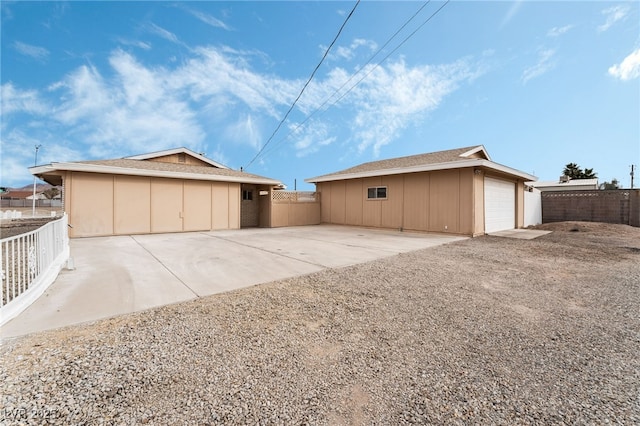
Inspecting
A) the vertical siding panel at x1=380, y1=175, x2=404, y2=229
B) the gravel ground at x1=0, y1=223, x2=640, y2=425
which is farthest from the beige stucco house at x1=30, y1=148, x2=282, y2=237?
the gravel ground at x1=0, y1=223, x2=640, y2=425

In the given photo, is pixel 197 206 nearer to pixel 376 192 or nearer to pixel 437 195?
pixel 376 192

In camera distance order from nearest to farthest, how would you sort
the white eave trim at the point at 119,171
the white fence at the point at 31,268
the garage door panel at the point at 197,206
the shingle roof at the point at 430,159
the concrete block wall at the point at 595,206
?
the white fence at the point at 31,268, the white eave trim at the point at 119,171, the shingle roof at the point at 430,159, the garage door panel at the point at 197,206, the concrete block wall at the point at 595,206

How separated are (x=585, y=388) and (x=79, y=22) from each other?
14528 mm

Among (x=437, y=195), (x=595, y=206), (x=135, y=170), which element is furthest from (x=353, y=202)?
(x=595, y=206)

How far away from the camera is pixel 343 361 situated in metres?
2.14

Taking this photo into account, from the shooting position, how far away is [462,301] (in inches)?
135

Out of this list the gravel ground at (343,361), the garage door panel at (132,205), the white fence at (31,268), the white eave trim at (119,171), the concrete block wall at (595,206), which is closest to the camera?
the gravel ground at (343,361)

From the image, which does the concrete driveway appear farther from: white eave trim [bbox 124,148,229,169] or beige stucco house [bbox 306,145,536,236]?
white eave trim [bbox 124,148,229,169]

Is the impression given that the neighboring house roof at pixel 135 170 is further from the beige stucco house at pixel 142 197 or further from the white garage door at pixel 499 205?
the white garage door at pixel 499 205

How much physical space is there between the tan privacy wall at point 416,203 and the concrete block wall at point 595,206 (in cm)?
875

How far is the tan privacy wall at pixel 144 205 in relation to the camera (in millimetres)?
9438

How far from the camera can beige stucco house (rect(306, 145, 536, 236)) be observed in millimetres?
9969

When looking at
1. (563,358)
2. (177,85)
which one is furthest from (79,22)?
(563,358)

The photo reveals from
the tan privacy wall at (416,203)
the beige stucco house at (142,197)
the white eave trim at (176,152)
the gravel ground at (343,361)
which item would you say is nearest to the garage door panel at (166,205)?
the beige stucco house at (142,197)
